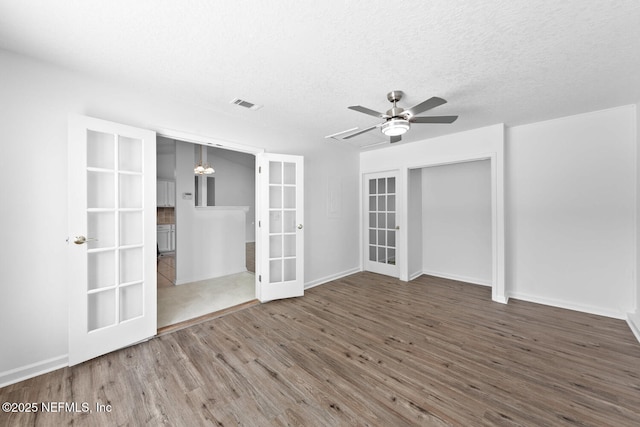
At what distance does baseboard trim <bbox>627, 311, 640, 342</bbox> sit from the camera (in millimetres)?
2467

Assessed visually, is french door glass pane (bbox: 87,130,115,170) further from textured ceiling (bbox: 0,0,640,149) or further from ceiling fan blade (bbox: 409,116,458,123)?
ceiling fan blade (bbox: 409,116,458,123)

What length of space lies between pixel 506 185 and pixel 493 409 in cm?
299

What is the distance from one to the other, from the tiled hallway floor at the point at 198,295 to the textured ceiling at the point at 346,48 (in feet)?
8.38

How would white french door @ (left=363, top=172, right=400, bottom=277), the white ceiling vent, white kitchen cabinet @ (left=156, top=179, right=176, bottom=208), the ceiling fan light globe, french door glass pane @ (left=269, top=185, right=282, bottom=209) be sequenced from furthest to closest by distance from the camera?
white kitchen cabinet @ (left=156, top=179, right=176, bottom=208) < white french door @ (left=363, top=172, right=400, bottom=277) < french door glass pane @ (left=269, top=185, right=282, bottom=209) < the white ceiling vent < the ceiling fan light globe

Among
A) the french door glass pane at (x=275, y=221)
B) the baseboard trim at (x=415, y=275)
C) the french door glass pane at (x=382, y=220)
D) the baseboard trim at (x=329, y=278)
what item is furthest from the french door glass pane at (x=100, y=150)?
the baseboard trim at (x=415, y=275)

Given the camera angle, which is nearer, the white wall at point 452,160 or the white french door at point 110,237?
the white french door at point 110,237

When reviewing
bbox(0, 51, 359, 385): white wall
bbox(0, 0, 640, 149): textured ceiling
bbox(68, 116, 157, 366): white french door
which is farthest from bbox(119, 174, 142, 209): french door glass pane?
bbox(0, 0, 640, 149): textured ceiling

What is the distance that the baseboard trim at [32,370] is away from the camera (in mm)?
1812

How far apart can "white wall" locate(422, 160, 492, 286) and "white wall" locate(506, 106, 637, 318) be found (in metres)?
0.58

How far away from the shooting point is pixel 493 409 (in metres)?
1.58

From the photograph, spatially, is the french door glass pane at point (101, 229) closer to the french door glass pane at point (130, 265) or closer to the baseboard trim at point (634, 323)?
the french door glass pane at point (130, 265)

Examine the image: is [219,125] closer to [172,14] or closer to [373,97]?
[172,14]

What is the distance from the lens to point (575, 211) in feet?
10.2

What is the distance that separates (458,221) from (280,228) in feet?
10.6
